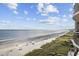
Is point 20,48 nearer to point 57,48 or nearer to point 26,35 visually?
point 26,35

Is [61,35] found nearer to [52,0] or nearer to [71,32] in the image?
[71,32]

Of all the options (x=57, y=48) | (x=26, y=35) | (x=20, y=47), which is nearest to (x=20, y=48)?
(x=20, y=47)

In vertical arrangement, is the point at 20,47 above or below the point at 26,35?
below

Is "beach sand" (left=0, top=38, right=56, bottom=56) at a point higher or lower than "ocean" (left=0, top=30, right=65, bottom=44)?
lower
